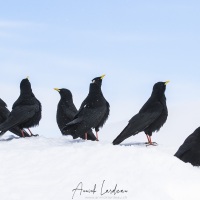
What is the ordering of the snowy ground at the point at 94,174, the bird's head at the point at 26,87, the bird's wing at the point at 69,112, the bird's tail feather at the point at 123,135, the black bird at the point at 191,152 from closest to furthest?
the snowy ground at the point at 94,174 < the black bird at the point at 191,152 < the bird's tail feather at the point at 123,135 < the bird's wing at the point at 69,112 < the bird's head at the point at 26,87

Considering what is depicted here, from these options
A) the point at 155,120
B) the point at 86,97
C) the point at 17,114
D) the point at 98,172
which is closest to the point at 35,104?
the point at 17,114

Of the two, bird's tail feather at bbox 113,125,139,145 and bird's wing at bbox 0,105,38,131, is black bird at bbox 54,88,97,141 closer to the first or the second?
bird's wing at bbox 0,105,38,131

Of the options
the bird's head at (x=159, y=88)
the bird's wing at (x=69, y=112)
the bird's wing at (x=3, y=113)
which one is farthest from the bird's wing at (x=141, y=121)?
the bird's wing at (x=3, y=113)

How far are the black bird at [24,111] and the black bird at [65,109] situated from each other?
0.53m

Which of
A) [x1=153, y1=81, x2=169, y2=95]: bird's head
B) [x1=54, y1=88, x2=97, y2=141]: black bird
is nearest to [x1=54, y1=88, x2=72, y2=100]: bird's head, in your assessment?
[x1=54, y1=88, x2=97, y2=141]: black bird

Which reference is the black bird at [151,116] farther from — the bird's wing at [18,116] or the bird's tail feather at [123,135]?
the bird's wing at [18,116]

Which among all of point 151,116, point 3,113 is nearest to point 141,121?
point 151,116

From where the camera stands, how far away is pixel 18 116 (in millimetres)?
12812

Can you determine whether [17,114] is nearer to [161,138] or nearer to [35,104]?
[35,104]

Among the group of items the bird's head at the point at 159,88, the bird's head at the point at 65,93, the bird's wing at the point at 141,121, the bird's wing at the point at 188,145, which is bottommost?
the bird's wing at the point at 188,145

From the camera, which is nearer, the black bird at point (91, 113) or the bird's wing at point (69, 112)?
the black bird at point (91, 113)

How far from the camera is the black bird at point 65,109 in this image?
13352mm

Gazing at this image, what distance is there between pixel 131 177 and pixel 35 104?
17.9 ft

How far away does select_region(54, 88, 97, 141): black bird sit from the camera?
13352 millimetres
